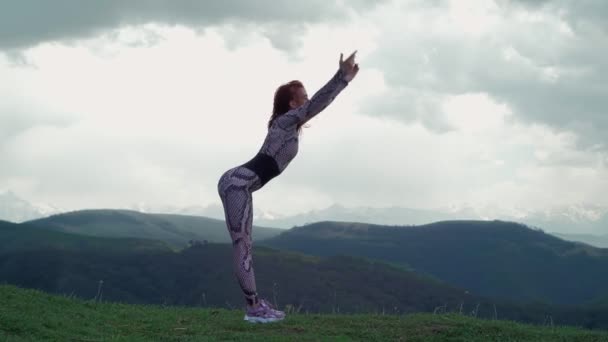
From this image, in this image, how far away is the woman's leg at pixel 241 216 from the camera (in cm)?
1216

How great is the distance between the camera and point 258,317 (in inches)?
487

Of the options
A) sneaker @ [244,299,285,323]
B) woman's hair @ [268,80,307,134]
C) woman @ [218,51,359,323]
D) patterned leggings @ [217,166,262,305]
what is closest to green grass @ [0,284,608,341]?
sneaker @ [244,299,285,323]

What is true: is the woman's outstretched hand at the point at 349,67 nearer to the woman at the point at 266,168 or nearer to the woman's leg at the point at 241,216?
the woman at the point at 266,168

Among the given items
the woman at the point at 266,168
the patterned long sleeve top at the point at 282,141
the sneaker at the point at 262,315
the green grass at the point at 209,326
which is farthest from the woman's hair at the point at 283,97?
the green grass at the point at 209,326

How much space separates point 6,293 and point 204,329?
410 centimetres

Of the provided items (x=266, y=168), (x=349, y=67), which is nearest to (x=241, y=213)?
(x=266, y=168)

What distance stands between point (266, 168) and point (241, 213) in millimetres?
851

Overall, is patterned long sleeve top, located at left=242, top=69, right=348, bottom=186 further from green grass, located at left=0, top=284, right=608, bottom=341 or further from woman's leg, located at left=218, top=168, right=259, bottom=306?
green grass, located at left=0, top=284, right=608, bottom=341

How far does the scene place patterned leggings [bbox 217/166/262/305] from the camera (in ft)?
39.9

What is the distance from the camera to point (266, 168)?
12.2 meters

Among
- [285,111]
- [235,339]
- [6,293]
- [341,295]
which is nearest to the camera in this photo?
[235,339]

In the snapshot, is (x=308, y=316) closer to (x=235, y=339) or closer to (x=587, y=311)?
(x=235, y=339)

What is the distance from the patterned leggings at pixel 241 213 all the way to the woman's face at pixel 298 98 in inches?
51.3

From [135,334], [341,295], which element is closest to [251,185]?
[135,334]
